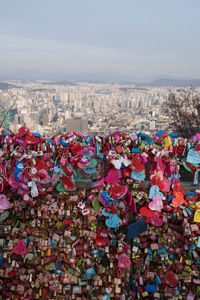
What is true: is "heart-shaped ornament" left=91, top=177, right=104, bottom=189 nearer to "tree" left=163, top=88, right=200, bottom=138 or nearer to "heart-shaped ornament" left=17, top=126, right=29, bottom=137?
"heart-shaped ornament" left=17, top=126, right=29, bottom=137

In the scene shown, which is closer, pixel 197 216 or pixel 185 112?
pixel 197 216

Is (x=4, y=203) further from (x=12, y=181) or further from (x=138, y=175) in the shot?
(x=138, y=175)

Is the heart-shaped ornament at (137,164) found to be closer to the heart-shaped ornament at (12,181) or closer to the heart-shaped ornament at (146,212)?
the heart-shaped ornament at (146,212)

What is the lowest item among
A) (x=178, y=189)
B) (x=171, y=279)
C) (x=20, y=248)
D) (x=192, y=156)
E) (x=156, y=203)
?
(x=171, y=279)

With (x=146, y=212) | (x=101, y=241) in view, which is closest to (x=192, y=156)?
(x=146, y=212)

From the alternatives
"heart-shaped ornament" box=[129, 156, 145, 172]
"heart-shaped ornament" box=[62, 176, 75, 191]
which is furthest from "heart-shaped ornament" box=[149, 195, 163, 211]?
"heart-shaped ornament" box=[62, 176, 75, 191]

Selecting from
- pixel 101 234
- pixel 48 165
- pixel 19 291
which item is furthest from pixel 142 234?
pixel 19 291
